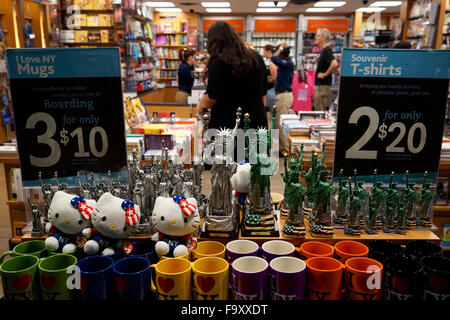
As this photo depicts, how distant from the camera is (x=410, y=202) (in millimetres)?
1435

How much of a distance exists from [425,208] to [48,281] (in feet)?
4.35

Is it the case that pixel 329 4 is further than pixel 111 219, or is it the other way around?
pixel 329 4

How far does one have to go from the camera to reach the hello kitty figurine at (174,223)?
3.84ft

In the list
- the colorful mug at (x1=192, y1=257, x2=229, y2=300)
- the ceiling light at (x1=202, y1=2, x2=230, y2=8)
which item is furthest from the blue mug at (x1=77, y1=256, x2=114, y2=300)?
the ceiling light at (x1=202, y1=2, x2=230, y2=8)

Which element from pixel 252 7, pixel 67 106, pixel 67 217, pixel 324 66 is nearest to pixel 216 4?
pixel 252 7

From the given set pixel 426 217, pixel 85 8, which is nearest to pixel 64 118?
pixel 426 217

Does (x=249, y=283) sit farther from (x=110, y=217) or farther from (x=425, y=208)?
(x=425, y=208)

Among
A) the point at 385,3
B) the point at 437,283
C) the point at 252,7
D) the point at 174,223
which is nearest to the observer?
the point at 437,283

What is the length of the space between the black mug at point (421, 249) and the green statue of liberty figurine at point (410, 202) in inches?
7.7

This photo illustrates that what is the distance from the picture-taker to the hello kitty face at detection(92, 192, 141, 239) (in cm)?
119

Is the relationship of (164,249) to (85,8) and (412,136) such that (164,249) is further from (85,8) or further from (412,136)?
(85,8)

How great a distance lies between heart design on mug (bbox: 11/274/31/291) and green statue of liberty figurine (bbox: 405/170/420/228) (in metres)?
1.29

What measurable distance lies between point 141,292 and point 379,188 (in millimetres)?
927

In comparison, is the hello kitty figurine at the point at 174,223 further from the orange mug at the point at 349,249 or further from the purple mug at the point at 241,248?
the orange mug at the point at 349,249
